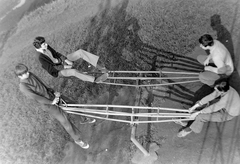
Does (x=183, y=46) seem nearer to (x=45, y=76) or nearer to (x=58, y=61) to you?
(x=58, y=61)

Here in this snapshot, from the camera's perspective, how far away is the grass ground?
630cm

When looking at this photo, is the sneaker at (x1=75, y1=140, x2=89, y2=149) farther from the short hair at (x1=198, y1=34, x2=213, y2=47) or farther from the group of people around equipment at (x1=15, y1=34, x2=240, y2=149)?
the short hair at (x1=198, y1=34, x2=213, y2=47)

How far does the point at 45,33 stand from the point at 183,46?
570cm

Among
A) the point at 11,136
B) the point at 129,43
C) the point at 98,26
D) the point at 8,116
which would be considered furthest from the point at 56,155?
the point at 98,26

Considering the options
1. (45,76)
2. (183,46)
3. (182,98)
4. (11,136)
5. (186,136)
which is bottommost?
(11,136)

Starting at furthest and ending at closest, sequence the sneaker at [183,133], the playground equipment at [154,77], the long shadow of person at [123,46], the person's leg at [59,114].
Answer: the long shadow of person at [123,46] < the playground equipment at [154,77] < the sneaker at [183,133] < the person's leg at [59,114]

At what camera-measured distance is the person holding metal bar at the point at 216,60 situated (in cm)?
441

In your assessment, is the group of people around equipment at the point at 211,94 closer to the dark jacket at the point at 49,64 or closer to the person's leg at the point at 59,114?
the person's leg at the point at 59,114

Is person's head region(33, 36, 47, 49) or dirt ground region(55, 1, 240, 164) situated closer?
dirt ground region(55, 1, 240, 164)

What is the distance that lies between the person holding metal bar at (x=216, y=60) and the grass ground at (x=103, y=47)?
1.19 meters

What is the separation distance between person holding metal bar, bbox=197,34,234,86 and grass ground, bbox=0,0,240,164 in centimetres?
119

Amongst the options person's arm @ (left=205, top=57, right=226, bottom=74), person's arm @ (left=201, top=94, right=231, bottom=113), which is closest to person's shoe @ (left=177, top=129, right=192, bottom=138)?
person's arm @ (left=201, top=94, right=231, bottom=113)

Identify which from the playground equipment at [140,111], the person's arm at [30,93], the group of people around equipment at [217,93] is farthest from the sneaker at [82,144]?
the group of people around equipment at [217,93]

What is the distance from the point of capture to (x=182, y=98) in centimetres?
577
